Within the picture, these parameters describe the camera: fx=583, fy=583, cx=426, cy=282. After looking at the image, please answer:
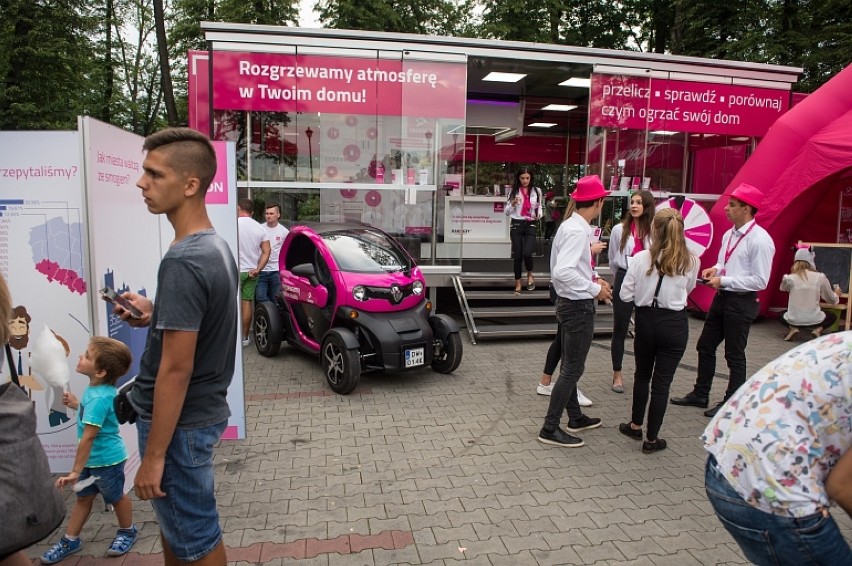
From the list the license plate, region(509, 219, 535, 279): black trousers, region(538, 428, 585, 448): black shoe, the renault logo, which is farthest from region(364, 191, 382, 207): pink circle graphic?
region(538, 428, 585, 448): black shoe

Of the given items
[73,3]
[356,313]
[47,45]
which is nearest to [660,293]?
[356,313]

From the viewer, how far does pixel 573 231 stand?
4.44 m

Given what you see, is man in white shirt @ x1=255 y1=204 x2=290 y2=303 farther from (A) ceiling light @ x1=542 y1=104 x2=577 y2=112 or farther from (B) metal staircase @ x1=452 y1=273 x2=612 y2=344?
(A) ceiling light @ x1=542 y1=104 x2=577 y2=112

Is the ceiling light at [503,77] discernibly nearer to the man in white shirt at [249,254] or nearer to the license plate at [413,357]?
the man in white shirt at [249,254]

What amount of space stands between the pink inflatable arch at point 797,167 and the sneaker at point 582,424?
5.80 m

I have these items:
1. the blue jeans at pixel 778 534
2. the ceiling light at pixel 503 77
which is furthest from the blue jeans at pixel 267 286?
the blue jeans at pixel 778 534

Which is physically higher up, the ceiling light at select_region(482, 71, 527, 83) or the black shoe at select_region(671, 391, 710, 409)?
the ceiling light at select_region(482, 71, 527, 83)

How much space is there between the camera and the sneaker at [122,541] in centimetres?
311

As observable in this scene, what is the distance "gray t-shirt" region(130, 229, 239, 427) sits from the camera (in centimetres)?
192

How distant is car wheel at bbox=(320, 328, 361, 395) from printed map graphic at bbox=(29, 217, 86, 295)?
2566 millimetres

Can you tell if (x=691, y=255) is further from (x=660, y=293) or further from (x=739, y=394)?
(x=739, y=394)

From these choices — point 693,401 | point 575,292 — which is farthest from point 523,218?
point 575,292

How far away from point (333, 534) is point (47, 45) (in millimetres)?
17739

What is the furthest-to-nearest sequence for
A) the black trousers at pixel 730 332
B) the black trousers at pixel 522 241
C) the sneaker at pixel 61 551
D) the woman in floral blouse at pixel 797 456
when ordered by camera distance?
1. the black trousers at pixel 522 241
2. the black trousers at pixel 730 332
3. the sneaker at pixel 61 551
4. the woman in floral blouse at pixel 797 456
